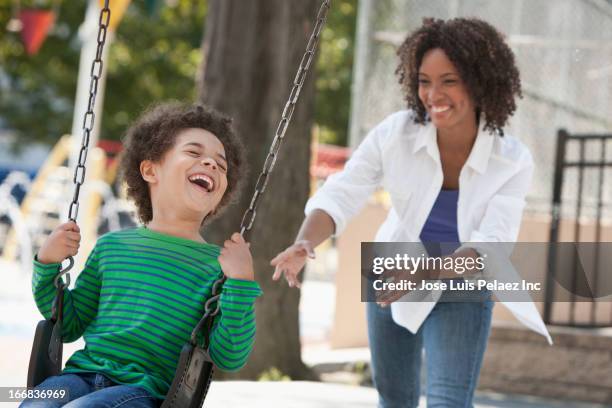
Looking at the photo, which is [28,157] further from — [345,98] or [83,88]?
[83,88]

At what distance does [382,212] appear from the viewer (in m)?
7.88

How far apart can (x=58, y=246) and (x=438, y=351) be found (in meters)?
1.21

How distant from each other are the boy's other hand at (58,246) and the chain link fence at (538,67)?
4863mm

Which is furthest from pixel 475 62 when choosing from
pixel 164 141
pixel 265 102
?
pixel 265 102

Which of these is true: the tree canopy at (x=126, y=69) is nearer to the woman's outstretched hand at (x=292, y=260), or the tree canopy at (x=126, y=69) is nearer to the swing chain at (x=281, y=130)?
the swing chain at (x=281, y=130)

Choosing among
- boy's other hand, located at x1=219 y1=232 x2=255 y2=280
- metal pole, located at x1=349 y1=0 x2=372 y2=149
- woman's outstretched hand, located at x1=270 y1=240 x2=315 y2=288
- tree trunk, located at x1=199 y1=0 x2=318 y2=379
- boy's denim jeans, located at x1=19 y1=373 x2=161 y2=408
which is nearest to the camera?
boy's denim jeans, located at x1=19 y1=373 x2=161 y2=408

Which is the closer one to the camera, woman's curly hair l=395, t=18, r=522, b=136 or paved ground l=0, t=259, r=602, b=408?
woman's curly hair l=395, t=18, r=522, b=136

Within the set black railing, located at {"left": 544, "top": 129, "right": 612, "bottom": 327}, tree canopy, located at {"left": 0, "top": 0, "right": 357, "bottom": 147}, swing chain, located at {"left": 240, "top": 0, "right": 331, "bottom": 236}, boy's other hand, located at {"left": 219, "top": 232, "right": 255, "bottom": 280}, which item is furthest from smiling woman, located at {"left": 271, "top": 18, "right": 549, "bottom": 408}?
tree canopy, located at {"left": 0, "top": 0, "right": 357, "bottom": 147}

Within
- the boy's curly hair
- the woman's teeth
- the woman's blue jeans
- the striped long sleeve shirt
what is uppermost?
the woman's teeth

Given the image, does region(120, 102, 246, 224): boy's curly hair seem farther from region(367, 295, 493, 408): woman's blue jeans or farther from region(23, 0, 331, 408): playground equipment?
region(367, 295, 493, 408): woman's blue jeans

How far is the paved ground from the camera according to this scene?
420 cm

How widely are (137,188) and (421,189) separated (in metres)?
0.93

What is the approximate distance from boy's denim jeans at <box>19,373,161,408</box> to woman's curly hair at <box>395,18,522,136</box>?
1380mm

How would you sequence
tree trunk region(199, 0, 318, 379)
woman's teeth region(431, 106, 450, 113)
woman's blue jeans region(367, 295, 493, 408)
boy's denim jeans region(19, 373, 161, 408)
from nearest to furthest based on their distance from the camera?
1. boy's denim jeans region(19, 373, 161, 408)
2. woman's blue jeans region(367, 295, 493, 408)
3. woman's teeth region(431, 106, 450, 113)
4. tree trunk region(199, 0, 318, 379)
